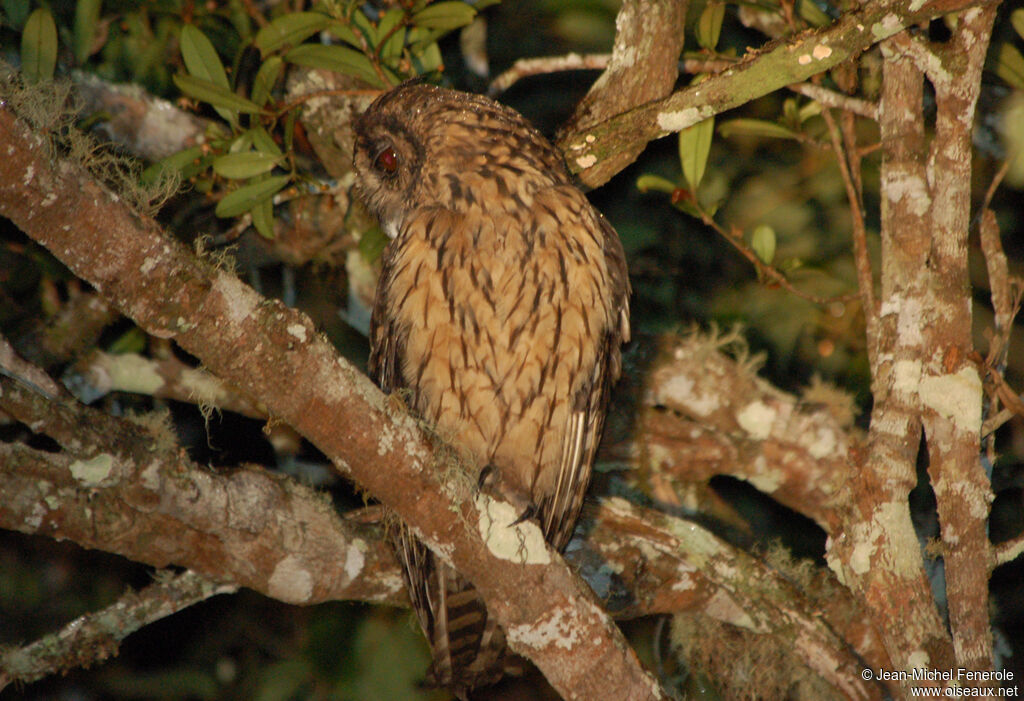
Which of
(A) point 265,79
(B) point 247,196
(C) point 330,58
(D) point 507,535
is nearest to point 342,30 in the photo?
(C) point 330,58

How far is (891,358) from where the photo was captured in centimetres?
190

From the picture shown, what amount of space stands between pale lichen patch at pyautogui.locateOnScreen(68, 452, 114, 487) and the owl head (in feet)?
2.76

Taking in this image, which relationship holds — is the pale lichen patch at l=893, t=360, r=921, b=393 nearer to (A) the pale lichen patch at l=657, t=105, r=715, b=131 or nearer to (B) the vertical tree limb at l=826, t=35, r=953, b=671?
(B) the vertical tree limb at l=826, t=35, r=953, b=671

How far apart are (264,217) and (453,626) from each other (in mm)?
1189

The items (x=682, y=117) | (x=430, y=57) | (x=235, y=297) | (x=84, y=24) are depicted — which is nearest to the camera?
(x=235, y=297)

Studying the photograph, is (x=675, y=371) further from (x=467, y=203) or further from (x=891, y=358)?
(x=467, y=203)

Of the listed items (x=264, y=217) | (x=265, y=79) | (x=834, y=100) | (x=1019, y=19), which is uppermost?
(x=1019, y=19)

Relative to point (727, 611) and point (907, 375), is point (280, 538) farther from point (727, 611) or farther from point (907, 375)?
point (907, 375)

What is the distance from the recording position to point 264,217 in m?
2.39

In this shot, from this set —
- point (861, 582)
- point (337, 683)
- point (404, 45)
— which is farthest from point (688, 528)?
point (404, 45)

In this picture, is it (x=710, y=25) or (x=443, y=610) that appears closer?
(x=443, y=610)

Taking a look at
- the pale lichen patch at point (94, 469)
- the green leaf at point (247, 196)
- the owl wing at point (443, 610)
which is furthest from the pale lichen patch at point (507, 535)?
the green leaf at point (247, 196)

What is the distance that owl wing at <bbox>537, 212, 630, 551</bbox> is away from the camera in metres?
2.08

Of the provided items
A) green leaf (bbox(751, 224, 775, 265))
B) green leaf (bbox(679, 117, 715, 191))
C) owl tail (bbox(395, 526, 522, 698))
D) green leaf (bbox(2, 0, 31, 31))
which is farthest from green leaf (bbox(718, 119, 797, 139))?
green leaf (bbox(2, 0, 31, 31))
